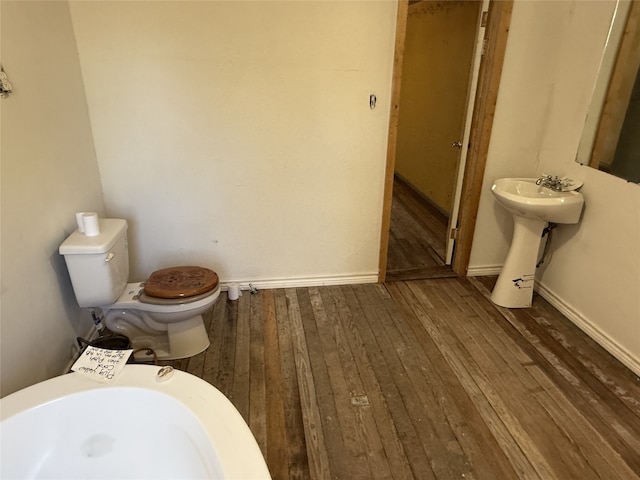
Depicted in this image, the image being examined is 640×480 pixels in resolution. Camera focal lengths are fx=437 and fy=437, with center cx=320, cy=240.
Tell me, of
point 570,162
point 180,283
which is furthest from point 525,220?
point 180,283

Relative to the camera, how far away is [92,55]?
234 cm

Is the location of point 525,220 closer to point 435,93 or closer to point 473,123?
point 473,123

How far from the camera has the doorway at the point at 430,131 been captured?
3.63 metres

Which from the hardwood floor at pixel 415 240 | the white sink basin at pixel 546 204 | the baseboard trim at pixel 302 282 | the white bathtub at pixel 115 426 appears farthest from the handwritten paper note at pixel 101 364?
the white sink basin at pixel 546 204

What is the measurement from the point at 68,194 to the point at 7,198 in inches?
19.2

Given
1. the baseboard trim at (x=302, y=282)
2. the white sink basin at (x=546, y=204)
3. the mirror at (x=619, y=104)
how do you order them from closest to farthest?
the mirror at (x=619, y=104), the white sink basin at (x=546, y=204), the baseboard trim at (x=302, y=282)

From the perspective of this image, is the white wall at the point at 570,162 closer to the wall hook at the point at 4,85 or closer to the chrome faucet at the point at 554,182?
the chrome faucet at the point at 554,182

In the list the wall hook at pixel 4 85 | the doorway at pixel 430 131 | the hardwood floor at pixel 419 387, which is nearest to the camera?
the wall hook at pixel 4 85

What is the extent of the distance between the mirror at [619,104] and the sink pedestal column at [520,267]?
1.60 ft

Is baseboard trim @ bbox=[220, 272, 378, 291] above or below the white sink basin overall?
below

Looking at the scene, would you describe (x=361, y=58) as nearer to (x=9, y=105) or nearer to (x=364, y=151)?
(x=364, y=151)

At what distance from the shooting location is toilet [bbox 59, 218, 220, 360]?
2.01 m

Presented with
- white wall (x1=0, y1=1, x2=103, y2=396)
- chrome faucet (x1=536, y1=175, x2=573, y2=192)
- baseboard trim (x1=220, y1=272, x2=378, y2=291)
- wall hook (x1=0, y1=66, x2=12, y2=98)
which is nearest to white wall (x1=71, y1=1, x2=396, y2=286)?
baseboard trim (x1=220, y1=272, x2=378, y2=291)

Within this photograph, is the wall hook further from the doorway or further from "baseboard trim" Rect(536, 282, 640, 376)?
"baseboard trim" Rect(536, 282, 640, 376)
